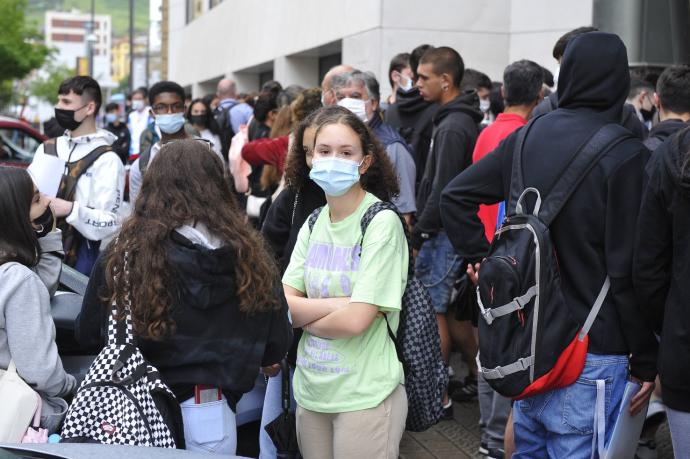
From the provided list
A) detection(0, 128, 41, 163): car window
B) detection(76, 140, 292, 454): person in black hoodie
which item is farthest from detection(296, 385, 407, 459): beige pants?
detection(0, 128, 41, 163): car window

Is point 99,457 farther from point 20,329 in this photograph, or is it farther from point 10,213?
point 10,213

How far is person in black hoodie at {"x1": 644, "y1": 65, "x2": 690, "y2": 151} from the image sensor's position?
184 inches

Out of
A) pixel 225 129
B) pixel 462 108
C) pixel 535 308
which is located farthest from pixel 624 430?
pixel 225 129

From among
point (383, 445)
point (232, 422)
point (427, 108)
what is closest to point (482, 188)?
point (383, 445)

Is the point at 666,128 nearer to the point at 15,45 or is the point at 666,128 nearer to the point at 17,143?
the point at 17,143

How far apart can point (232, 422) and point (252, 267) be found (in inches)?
24.1

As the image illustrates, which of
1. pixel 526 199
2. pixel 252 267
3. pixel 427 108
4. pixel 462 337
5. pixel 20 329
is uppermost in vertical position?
pixel 427 108

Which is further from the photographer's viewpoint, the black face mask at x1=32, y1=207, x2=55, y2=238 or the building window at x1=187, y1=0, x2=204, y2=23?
the building window at x1=187, y1=0, x2=204, y2=23

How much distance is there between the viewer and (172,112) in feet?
22.8

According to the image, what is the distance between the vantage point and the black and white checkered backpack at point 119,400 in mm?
3176

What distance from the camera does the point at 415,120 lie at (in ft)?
24.5

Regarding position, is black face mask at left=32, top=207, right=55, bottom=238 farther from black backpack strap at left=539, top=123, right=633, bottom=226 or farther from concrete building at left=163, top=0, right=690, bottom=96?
concrete building at left=163, top=0, right=690, bottom=96

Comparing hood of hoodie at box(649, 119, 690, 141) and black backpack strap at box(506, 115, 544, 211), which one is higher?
hood of hoodie at box(649, 119, 690, 141)

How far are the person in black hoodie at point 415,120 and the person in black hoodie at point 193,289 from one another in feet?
12.4
